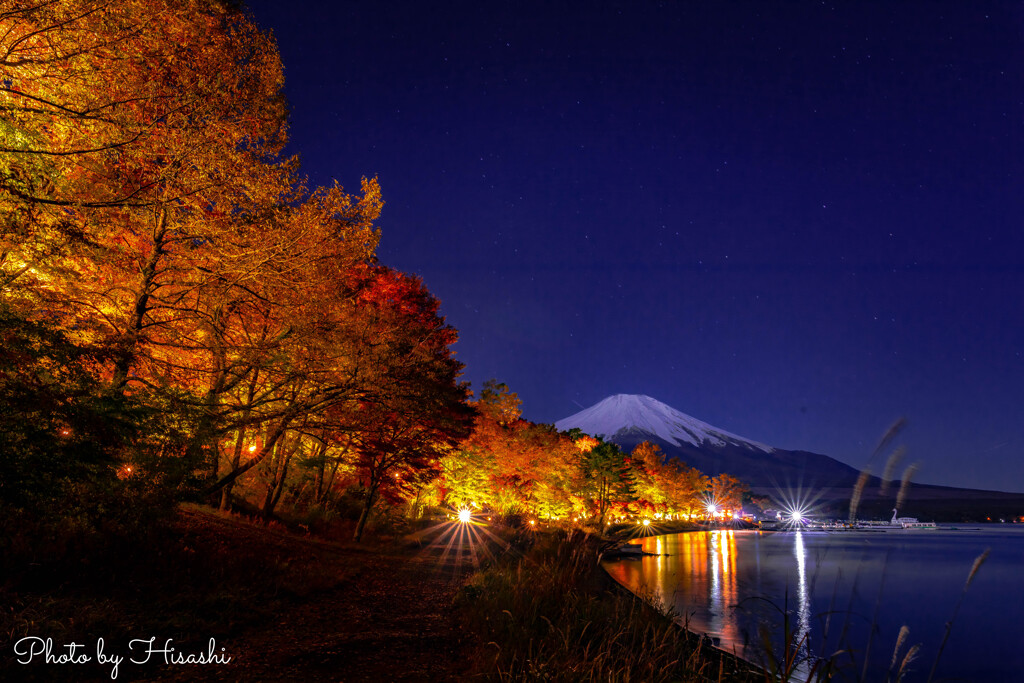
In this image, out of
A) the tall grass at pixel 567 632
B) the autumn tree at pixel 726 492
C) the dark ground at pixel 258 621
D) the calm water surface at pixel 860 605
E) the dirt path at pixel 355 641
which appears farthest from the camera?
the autumn tree at pixel 726 492

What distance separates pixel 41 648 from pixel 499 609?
5.38 meters

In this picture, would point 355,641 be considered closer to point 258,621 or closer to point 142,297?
point 258,621

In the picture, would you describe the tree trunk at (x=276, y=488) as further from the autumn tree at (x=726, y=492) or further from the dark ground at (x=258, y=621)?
the autumn tree at (x=726, y=492)

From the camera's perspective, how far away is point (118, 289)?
9.74m

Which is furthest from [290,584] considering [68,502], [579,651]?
[579,651]

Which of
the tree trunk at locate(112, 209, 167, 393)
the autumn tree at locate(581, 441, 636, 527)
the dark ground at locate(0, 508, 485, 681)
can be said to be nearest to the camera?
the dark ground at locate(0, 508, 485, 681)

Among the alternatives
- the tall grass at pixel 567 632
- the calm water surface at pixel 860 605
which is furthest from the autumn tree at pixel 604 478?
the tall grass at pixel 567 632

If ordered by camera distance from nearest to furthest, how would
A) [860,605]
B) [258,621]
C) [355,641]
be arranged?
[355,641], [258,621], [860,605]

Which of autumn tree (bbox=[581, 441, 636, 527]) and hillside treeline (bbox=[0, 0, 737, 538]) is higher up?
hillside treeline (bbox=[0, 0, 737, 538])

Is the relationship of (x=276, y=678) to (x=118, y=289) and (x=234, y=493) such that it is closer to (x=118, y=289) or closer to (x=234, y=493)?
(x=118, y=289)

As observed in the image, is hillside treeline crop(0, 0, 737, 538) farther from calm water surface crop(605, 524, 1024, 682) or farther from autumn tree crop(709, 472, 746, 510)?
autumn tree crop(709, 472, 746, 510)

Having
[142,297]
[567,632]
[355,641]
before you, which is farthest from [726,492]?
[142,297]

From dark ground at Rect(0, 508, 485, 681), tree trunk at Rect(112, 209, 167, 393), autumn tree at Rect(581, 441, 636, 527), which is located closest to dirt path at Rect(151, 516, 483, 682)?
dark ground at Rect(0, 508, 485, 681)

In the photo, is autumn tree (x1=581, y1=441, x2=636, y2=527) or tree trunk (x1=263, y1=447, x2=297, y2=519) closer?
tree trunk (x1=263, y1=447, x2=297, y2=519)
